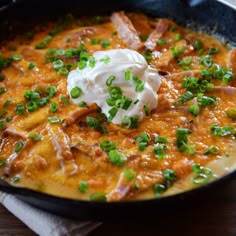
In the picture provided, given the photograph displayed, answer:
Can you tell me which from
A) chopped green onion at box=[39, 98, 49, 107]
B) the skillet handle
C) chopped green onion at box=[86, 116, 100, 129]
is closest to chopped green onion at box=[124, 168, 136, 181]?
chopped green onion at box=[86, 116, 100, 129]

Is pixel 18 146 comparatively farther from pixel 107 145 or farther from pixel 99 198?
pixel 99 198

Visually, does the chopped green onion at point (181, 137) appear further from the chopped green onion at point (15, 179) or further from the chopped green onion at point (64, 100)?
the chopped green onion at point (15, 179)

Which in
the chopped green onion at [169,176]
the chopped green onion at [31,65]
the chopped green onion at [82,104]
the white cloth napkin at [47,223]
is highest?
the chopped green onion at [31,65]

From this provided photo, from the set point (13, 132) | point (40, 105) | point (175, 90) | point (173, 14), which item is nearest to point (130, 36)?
point (173, 14)

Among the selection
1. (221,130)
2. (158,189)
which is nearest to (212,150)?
(221,130)

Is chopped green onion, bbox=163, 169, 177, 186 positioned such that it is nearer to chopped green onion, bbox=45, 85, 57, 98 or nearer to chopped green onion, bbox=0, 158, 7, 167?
chopped green onion, bbox=0, 158, 7, 167

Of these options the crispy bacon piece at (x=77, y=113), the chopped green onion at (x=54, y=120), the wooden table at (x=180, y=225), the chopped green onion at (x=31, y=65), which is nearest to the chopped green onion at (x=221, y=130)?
the wooden table at (x=180, y=225)

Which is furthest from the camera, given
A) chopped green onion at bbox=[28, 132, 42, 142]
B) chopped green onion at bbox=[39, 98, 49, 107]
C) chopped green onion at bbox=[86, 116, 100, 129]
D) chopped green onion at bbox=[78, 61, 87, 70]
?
chopped green onion at bbox=[78, 61, 87, 70]
